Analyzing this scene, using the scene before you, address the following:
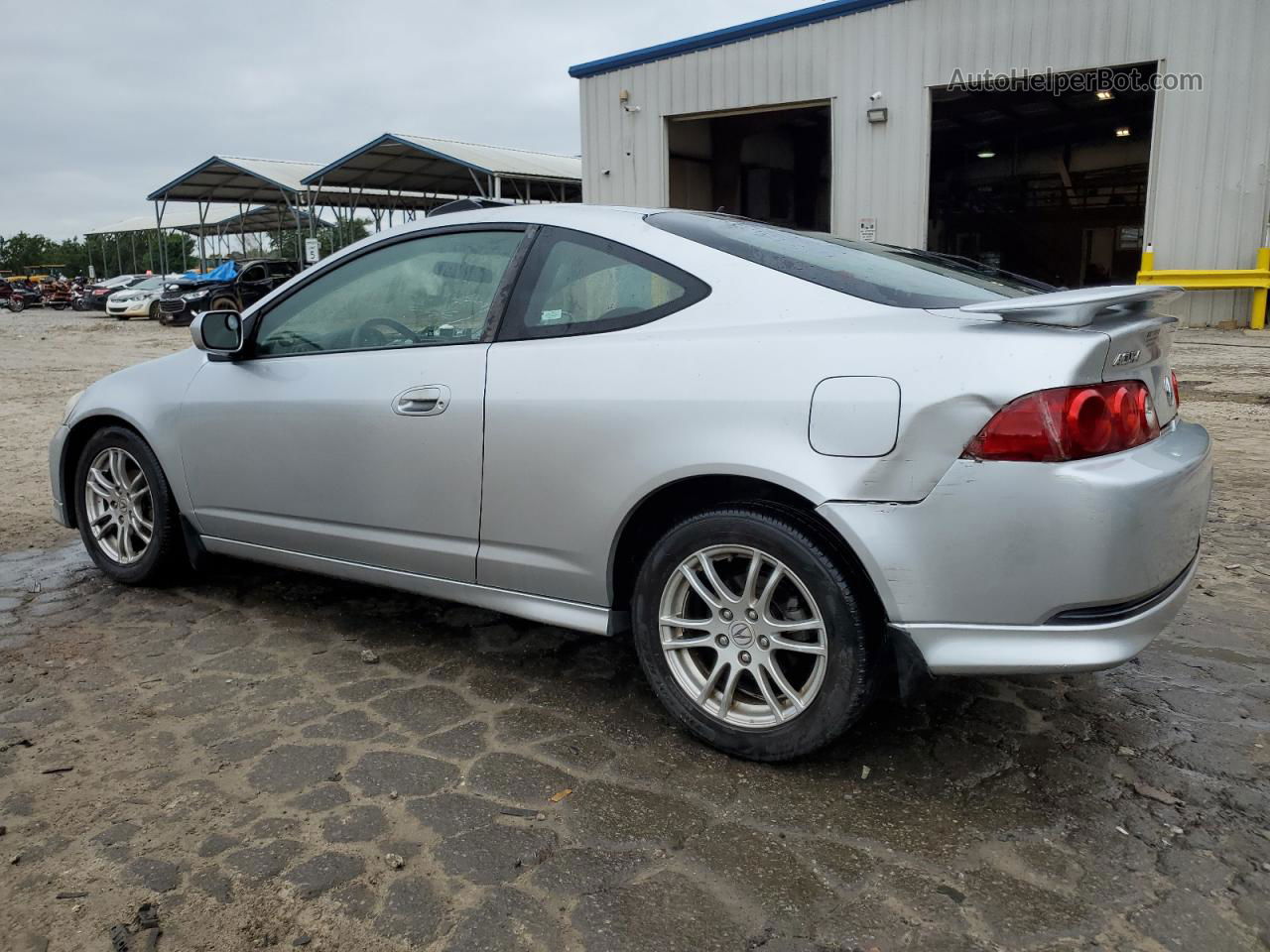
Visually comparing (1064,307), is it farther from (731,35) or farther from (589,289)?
(731,35)

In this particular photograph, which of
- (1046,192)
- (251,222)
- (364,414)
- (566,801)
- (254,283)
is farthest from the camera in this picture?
(251,222)

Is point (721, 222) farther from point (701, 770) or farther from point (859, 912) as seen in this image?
point (859, 912)

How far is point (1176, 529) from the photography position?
7.83 feet

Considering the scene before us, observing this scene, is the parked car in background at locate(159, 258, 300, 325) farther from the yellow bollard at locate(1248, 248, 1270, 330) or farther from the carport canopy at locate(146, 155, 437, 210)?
the yellow bollard at locate(1248, 248, 1270, 330)

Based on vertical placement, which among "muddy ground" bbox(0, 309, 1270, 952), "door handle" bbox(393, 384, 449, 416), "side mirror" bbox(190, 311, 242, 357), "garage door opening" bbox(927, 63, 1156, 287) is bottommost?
"muddy ground" bbox(0, 309, 1270, 952)

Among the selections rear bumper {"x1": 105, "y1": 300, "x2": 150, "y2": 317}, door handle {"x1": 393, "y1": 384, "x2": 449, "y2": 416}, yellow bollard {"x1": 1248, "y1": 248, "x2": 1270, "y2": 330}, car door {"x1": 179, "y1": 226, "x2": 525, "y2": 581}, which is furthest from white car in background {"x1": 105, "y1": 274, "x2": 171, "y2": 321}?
door handle {"x1": 393, "y1": 384, "x2": 449, "y2": 416}

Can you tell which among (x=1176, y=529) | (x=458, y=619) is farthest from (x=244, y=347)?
(x=1176, y=529)

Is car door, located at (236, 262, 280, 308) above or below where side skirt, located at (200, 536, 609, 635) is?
above

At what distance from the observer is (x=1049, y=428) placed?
218 cm

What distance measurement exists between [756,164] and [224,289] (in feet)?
39.9

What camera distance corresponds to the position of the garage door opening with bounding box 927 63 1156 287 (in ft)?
80.3

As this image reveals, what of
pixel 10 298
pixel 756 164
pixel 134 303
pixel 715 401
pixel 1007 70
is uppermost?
pixel 1007 70

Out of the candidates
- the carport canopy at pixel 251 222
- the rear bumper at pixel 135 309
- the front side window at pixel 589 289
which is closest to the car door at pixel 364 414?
the front side window at pixel 589 289

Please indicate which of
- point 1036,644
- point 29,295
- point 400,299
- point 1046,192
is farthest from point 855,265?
point 29,295
